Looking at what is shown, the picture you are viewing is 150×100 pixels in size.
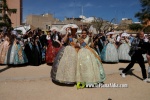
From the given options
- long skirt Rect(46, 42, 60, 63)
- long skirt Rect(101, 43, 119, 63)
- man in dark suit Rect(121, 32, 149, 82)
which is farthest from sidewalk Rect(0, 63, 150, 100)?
long skirt Rect(101, 43, 119, 63)

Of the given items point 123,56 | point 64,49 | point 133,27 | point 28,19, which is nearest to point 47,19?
point 28,19

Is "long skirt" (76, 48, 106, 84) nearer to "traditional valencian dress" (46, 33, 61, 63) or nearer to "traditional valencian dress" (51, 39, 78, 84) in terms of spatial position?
"traditional valencian dress" (51, 39, 78, 84)

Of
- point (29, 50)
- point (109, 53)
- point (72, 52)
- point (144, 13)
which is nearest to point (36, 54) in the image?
point (29, 50)

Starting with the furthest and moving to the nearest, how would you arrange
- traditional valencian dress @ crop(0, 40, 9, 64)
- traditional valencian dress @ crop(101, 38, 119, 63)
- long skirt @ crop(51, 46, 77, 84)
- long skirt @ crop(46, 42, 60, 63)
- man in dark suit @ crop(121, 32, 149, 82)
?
traditional valencian dress @ crop(101, 38, 119, 63)
long skirt @ crop(46, 42, 60, 63)
traditional valencian dress @ crop(0, 40, 9, 64)
man in dark suit @ crop(121, 32, 149, 82)
long skirt @ crop(51, 46, 77, 84)

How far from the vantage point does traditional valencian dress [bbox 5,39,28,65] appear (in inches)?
335

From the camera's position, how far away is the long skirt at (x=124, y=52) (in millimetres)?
10383

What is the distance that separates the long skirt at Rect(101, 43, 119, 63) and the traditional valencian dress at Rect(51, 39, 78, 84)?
424 cm

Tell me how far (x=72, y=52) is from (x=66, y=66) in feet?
1.33

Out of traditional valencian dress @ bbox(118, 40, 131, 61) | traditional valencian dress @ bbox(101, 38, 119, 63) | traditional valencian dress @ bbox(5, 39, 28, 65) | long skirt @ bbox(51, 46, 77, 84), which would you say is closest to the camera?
long skirt @ bbox(51, 46, 77, 84)

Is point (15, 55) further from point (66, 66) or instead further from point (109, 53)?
point (109, 53)

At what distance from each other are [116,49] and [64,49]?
4826mm

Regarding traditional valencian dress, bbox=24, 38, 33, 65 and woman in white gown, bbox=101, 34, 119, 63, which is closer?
traditional valencian dress, bbox=24, 38, 33, 65

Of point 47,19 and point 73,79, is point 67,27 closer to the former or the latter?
point 73,79

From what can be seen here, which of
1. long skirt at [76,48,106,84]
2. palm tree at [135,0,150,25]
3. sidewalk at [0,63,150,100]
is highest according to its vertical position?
palm tree at [135,0,150,25]
